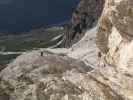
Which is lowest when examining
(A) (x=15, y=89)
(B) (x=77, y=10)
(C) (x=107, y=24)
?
(B) (x=77, y=10)

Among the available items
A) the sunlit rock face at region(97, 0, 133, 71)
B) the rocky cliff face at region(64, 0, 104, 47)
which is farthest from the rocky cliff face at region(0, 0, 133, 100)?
the rocky cliff face at region(64, 0, 104, 47)

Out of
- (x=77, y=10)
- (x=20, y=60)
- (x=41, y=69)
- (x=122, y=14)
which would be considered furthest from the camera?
(x=77, y=10)

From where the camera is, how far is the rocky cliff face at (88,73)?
2538 cm

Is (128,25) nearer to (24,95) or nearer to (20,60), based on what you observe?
(24,95)

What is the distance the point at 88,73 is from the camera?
28.3 metres

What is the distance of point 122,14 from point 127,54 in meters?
2.97

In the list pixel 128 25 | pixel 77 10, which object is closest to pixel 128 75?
pixel 128 25

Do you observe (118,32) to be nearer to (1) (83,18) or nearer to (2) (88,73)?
(2) (88,73)

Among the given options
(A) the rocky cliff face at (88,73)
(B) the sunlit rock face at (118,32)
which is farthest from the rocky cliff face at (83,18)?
(B) the sunlit rock face at (118,32)

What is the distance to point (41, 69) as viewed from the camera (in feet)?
115

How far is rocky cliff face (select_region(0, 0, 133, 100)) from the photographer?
83.3ft

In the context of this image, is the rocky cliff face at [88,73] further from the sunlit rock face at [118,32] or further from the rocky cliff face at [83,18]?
the rocky cliff face at [83,18]

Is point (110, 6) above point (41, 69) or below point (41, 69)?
above

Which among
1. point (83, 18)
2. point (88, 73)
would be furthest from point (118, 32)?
point (83, 18)
